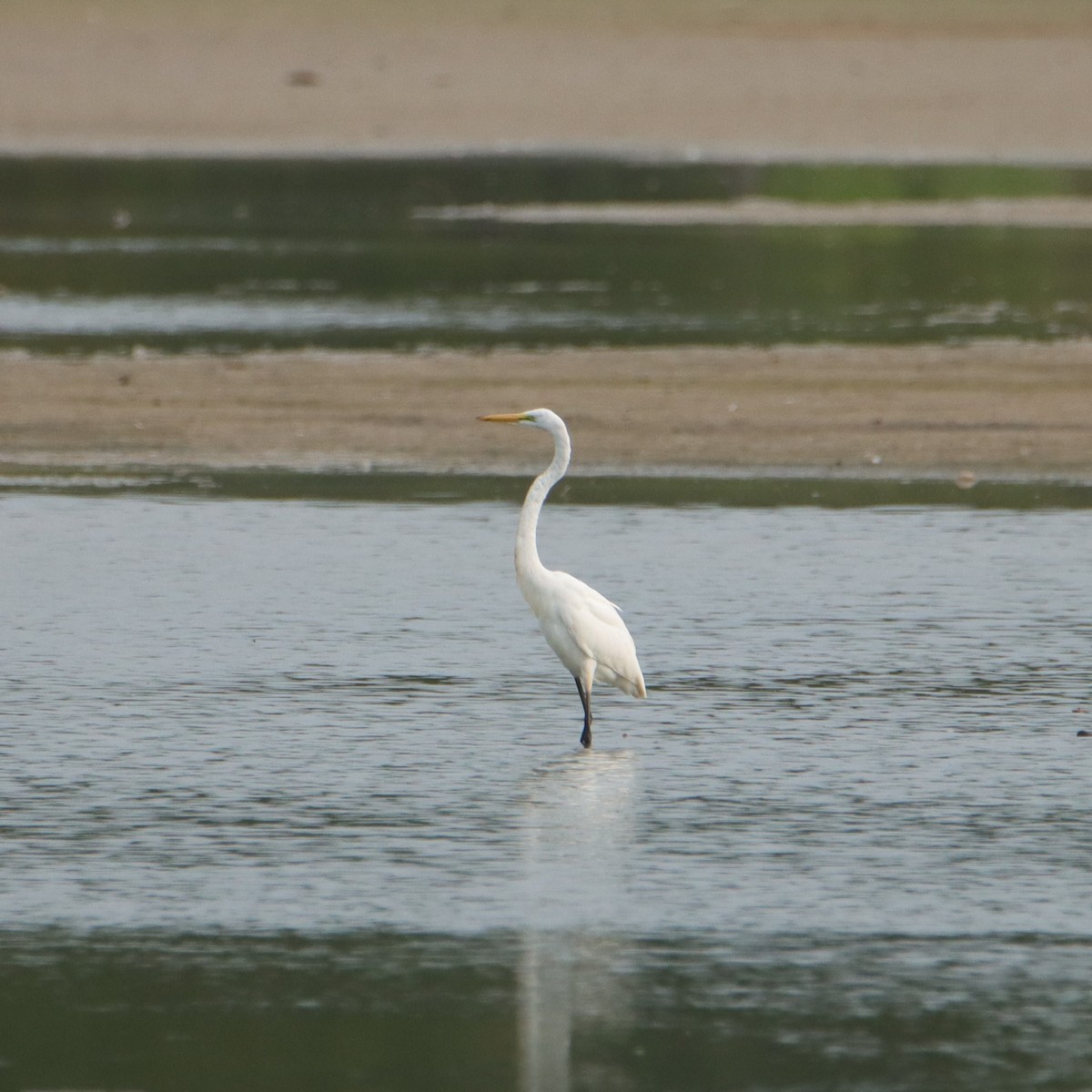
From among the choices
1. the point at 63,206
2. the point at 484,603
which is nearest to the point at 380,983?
the point at 484,603

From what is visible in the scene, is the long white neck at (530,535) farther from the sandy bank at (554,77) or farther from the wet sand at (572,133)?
the sandy bank at (554,77)

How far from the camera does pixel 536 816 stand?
8938 mm

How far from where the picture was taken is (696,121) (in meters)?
37.0

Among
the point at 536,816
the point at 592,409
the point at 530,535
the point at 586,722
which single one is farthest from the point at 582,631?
the point at 592,409

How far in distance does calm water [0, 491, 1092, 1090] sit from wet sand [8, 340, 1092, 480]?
8.55 ft

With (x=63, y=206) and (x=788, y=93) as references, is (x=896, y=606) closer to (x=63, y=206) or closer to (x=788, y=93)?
(x=63, y=206)

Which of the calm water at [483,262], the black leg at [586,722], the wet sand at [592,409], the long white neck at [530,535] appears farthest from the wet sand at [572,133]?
the black leg at [586,722]

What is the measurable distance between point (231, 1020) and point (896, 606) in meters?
6.33

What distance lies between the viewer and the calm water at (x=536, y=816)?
22.5 ft

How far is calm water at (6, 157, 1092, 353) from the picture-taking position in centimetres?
2238

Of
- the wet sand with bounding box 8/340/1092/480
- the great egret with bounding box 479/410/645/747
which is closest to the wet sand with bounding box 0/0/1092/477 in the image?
the wet sand with bounding box 8/340/1092/480

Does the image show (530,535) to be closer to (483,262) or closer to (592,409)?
(592,409)

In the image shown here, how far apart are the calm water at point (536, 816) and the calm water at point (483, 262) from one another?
8.08m

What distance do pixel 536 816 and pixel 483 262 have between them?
1825 centimetres
